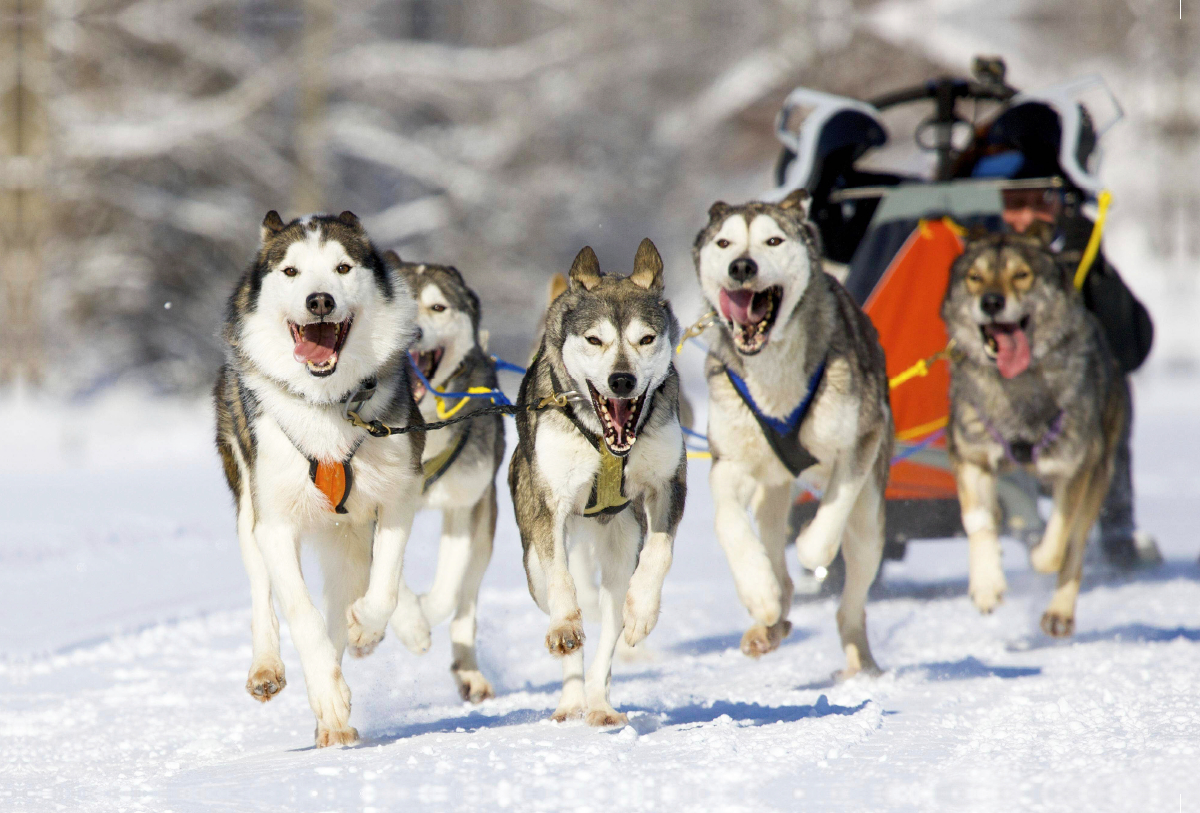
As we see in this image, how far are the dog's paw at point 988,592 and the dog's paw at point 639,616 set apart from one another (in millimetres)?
1448

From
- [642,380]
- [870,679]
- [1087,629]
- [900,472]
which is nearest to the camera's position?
[642,380]

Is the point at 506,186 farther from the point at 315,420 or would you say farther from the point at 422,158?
the point at 315,420

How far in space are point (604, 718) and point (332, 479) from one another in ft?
2.87

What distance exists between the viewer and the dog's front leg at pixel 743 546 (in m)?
3.39

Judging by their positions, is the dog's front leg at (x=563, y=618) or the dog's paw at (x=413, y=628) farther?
the dog's paw at (x=413, y=628)

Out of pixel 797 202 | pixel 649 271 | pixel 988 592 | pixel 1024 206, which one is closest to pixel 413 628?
pixel 649 271

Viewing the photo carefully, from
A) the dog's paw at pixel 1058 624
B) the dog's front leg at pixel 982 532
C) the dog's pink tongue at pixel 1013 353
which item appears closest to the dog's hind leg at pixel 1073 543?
the dog's paw at pixel 1058 624

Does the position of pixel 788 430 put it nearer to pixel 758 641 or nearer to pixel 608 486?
pixel 758 641

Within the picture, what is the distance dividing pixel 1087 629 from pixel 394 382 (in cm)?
282

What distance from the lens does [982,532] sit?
4.25 meters

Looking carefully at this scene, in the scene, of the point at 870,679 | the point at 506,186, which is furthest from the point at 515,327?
the point at 870,679

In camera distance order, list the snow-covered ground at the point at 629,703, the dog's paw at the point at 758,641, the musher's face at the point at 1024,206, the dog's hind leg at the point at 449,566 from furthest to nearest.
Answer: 1. the musher's face at the point at 1024,206
2. the dog's hind leg at the point at 449,566
3. the dog's paw at the point at 758,641
4. the snow-covered ground at the point at 629,703

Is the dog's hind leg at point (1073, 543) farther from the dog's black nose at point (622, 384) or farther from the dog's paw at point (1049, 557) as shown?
→ the dog's black nose at point (622, 384)

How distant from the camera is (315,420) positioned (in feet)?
10.3
